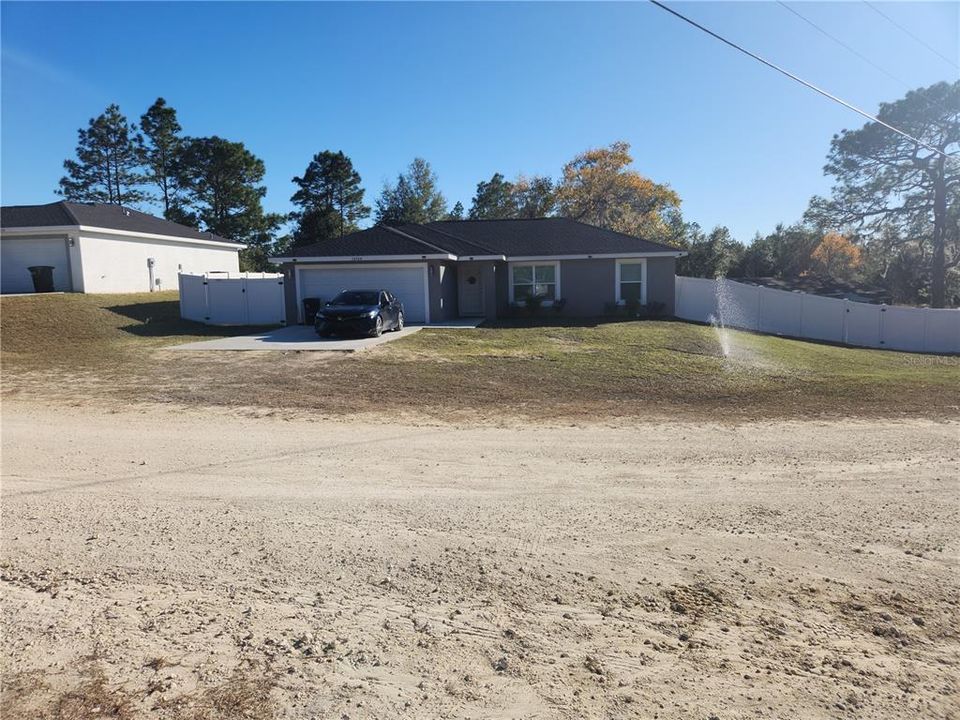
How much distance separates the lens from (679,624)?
12.6ft

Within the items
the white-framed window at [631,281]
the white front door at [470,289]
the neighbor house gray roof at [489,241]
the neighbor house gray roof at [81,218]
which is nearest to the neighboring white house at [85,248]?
the neighbor house gray roof at [81,218]

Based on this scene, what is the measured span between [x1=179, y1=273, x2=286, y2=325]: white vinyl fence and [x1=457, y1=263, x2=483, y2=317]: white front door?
7.22m

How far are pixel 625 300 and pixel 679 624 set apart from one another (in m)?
23.0

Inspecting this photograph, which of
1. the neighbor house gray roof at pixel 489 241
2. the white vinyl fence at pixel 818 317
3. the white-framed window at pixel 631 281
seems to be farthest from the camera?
the white-framed window at pixel 631 281

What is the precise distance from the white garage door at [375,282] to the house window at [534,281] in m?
4.27

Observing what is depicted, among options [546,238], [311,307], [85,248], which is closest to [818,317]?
[546,238]

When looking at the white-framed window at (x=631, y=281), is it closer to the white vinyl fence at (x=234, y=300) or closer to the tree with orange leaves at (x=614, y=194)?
the white vinyl fence at (x=234, y=300)

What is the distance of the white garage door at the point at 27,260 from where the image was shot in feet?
93.4

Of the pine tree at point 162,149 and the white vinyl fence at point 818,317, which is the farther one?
the pine tree at point 162,149

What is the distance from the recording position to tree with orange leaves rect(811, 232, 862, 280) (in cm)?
4641

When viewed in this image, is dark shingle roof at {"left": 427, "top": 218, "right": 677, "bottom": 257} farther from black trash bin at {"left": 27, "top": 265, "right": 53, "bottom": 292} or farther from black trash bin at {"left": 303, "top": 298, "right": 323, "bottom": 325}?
black trash bin at {"left": 27, "top": 265, "right": 53, "bottom": 292}

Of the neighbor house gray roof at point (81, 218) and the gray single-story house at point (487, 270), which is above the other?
the neighbor house gray roof at point (81, 218)

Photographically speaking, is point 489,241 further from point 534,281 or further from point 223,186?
point 223,186

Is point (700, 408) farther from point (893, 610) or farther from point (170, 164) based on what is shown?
point (170, 164)
